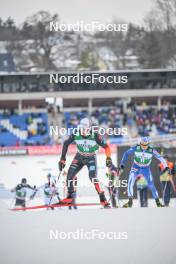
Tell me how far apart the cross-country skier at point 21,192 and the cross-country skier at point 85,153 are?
0.89ft

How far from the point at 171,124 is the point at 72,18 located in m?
1.24

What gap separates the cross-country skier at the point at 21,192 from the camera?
10.9 ft

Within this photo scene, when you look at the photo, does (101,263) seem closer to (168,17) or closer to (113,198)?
(113,198)

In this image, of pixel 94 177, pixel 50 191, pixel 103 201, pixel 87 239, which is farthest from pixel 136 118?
pixel 87 239

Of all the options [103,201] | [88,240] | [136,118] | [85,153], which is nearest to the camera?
[88,240]

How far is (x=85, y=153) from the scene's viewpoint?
348 cm

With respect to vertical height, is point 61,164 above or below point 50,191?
above

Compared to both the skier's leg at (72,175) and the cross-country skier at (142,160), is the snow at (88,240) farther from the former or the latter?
→ the cross-country skier at (142,160)

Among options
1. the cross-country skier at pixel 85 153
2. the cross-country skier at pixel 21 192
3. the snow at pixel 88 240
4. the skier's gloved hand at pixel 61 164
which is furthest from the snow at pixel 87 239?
the skier's gloved hand at pixel 61 164

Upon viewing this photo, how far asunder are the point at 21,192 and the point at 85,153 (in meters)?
0.51

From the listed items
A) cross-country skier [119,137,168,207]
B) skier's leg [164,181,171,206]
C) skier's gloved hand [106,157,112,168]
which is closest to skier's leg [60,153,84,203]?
skier's gloved hand [106,157,112,168]

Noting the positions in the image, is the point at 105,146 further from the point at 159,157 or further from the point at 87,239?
the point at 87,239

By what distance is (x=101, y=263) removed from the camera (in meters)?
2.93

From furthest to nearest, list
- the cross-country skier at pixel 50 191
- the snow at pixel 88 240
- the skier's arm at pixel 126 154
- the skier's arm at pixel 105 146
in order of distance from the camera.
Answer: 1. the skier's arm at pixel 126 154
2. the skier's arm at pixel 105 146
3. the cross-country skier at pixel 50 191
4. the snow at pixel 88 240
